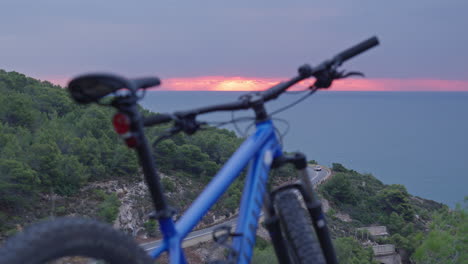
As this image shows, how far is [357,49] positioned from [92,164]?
1825 cm

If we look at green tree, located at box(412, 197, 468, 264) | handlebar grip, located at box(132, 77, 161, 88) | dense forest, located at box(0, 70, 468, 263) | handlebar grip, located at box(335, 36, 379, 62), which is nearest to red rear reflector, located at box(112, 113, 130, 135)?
handlebar grip, located at box(132, 77, 161, 88)

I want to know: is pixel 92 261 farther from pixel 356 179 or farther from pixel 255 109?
pixel 356 179

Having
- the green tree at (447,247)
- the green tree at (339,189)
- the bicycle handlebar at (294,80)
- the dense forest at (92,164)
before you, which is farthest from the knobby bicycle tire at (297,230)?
the green tree at (339,189)

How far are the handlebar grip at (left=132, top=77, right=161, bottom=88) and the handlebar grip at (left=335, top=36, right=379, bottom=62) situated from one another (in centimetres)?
101

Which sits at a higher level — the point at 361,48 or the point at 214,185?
the point at 361,48

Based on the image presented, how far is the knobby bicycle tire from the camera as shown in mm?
1999

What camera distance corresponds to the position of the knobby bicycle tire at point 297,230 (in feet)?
6.56

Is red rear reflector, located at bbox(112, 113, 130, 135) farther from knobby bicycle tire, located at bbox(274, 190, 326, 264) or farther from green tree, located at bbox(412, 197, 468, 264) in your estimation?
Result: green tree, located at bbox(412, 197, 468, 264)

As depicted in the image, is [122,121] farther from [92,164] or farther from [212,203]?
[92,164]

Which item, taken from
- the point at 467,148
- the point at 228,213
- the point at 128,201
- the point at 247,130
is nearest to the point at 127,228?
the point at 128,201

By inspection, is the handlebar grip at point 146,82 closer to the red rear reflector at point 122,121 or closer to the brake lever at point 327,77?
the red rear reflector at point 122,121

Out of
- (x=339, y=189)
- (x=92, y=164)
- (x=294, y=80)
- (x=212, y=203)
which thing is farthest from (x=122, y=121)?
(x=339, y=189)

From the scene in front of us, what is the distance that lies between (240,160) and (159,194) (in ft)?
1.48

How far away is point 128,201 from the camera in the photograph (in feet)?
62.8
